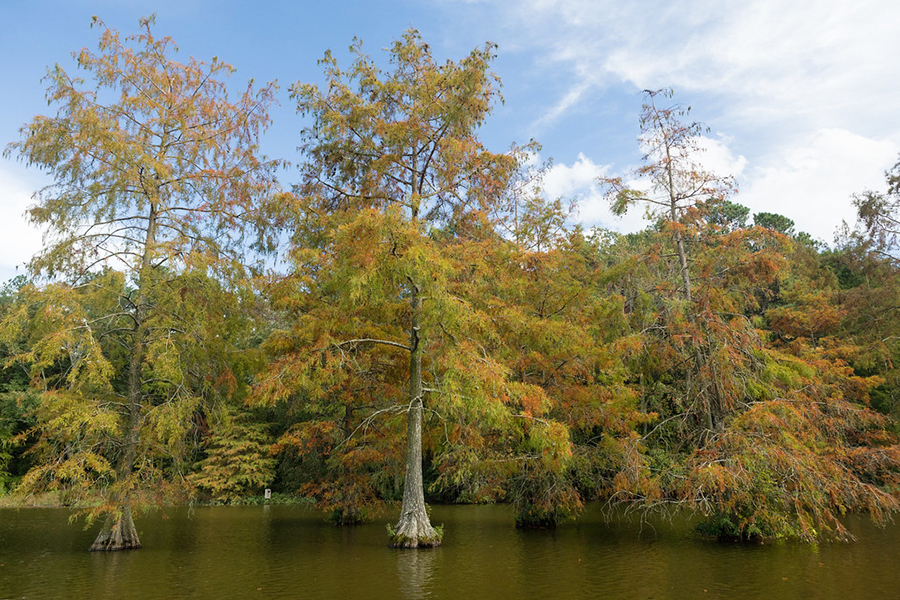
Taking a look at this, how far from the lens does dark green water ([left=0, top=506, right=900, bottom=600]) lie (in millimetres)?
8484

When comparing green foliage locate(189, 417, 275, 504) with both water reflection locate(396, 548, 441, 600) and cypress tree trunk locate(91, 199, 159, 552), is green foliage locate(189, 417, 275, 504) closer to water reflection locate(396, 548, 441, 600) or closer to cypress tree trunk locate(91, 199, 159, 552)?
cypress tree trunk locate(91, 199, 159, 552)

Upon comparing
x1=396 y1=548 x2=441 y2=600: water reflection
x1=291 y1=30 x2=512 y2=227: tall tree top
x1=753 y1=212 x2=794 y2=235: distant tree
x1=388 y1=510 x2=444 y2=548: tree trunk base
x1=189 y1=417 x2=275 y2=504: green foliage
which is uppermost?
x1=753 y1=212 x2=794 y2=235: distant tree

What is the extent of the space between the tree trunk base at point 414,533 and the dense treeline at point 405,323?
56mm

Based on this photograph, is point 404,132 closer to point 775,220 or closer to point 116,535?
point 116,535

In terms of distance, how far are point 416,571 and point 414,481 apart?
12.3ft

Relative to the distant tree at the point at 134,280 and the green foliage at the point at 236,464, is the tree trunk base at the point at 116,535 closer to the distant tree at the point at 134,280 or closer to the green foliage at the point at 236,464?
the distant tree at the point at 134,280

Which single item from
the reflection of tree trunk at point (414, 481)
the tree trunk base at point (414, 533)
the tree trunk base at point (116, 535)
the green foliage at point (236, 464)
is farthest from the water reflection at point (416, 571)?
the green foliage at point (236, 464)

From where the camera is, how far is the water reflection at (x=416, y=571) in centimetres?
848

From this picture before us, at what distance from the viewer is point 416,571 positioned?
10.3 meters

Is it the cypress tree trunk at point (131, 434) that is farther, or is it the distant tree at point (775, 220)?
the distant tree at point (775, 220)

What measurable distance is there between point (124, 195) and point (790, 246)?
15.9m

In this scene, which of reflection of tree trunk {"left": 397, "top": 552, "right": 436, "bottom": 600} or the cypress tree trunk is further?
the cypress tree trunk

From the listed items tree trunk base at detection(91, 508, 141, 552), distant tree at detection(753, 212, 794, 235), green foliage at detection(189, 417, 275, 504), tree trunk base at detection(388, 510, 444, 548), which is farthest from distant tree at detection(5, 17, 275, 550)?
distant tree at detection(753, 212, 794, 235)

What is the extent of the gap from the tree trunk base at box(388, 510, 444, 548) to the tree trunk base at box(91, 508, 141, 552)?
6.00 meters
